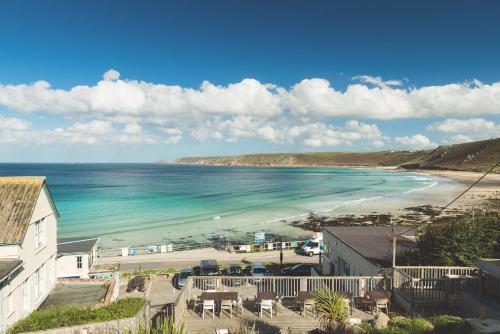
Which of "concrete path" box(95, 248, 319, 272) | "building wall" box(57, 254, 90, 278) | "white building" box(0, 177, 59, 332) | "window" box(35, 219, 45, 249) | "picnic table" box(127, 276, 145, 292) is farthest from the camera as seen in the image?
"concrete path" box(95, 248, 319, 272)

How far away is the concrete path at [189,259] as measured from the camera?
112 ft

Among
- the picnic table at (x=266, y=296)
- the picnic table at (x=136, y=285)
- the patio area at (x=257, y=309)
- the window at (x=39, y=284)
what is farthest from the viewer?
the picnic table at (x=136, y=285)

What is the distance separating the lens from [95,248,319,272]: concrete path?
1342 inches

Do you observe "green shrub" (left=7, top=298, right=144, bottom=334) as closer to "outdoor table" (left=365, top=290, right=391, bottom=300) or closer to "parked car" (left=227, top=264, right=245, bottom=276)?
"outdoor table" (left=365, top=290, right=391, bottom=300)

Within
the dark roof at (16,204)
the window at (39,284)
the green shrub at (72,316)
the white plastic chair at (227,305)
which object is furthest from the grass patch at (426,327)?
the window at (39,284)

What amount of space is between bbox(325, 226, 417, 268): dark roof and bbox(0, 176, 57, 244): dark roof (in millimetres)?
15636

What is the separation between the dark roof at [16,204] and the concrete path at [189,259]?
1560 centimetres

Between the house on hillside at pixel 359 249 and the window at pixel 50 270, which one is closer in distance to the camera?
the house on hillside at pixel 359 249

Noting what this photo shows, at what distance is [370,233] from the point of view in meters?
25.4

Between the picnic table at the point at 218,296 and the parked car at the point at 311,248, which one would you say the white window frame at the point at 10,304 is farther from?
the parked car at the point at 311,248

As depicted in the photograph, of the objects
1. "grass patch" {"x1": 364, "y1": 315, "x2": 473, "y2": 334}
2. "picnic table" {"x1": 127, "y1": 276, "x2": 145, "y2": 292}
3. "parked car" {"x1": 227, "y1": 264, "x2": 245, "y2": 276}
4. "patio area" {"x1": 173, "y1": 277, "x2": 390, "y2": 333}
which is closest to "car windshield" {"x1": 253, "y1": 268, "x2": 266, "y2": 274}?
"parked car" {"x1": 227, "y1": 264, "x2": 245, "y2": 276}

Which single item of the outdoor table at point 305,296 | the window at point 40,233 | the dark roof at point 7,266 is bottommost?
the outdoor table at point 305,296

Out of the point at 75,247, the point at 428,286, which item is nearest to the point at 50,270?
the point at 75,247

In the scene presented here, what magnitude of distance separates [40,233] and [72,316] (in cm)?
790
